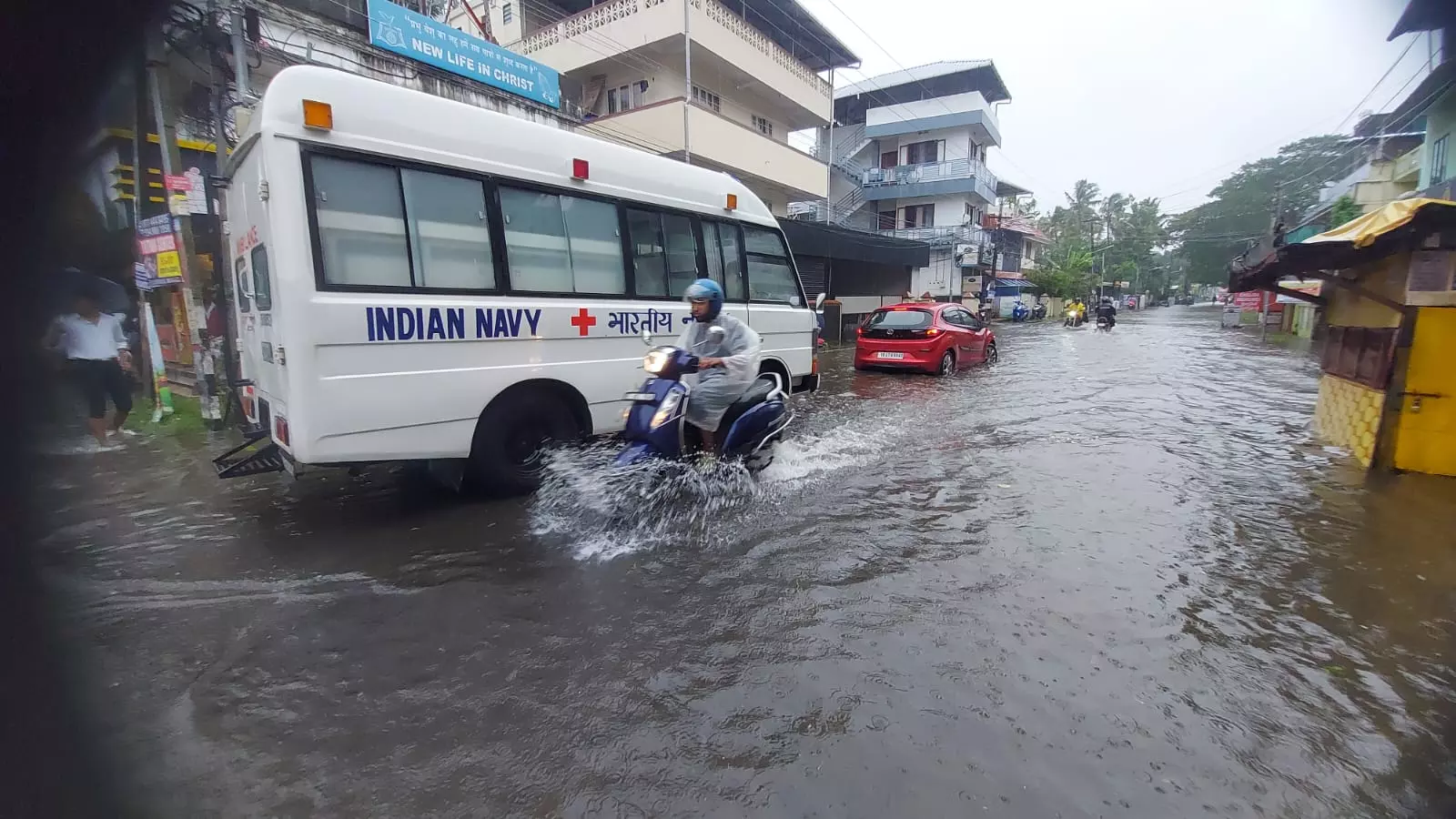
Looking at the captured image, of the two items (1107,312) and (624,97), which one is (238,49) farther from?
(1107,312)

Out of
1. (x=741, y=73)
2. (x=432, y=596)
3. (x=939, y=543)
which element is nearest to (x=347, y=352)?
(x=432, y=596)

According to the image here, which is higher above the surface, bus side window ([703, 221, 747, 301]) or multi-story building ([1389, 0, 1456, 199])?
multi-story building ([1389, 0, 1456, 199])

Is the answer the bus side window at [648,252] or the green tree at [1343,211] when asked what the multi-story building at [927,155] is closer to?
the green tree at [1343,211]

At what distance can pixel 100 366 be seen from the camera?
6258 millimetres

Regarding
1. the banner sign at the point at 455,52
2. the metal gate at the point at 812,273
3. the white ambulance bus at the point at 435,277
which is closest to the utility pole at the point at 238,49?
the banner sign at the point at 455,52

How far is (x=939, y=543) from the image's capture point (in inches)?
164

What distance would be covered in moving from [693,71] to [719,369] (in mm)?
15428

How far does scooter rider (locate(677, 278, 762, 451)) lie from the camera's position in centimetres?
488

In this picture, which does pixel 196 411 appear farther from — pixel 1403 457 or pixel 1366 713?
pixel 1403 457

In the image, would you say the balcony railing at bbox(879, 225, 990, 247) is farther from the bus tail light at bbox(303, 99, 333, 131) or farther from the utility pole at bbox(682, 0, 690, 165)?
the bus tail light at bbox(303, 99, 333, 131)

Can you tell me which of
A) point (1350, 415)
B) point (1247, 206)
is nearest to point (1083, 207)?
point (1247, 206)

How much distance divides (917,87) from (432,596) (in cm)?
3808

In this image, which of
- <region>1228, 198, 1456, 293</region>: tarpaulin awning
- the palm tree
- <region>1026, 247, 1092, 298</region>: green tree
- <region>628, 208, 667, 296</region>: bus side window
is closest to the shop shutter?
<region>1228, 198, 1456, 293</region>: tarpaulin awning

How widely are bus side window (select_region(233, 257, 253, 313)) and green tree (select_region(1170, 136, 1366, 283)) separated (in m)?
41.6
